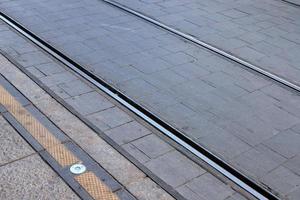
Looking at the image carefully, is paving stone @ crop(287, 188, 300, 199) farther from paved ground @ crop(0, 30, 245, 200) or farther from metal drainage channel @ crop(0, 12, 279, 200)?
paved ground @ crop(0, 30, 245, 200)

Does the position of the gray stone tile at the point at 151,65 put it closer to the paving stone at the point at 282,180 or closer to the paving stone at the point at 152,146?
the paving stone at the point at 152,146

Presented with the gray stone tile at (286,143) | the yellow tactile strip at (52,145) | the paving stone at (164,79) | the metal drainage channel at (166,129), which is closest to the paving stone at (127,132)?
the metal drainage channel at (166,129)

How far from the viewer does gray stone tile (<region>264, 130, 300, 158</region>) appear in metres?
4.87

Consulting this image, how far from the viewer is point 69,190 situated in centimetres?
405

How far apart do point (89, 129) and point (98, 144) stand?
32 cm

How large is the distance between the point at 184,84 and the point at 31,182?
2.75 meters

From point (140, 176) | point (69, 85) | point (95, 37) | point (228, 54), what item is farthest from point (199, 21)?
point (140, 176)

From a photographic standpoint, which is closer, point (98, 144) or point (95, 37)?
point (98, 144)

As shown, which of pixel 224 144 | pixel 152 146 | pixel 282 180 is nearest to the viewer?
pixel 282 180

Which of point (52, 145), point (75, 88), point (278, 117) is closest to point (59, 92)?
point (75, 88)

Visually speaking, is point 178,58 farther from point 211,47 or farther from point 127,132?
point 127,132

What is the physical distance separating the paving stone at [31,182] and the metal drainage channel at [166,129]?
4.68ft

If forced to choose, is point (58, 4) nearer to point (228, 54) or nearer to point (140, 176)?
point (228, 54)

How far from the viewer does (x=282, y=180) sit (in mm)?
4449
